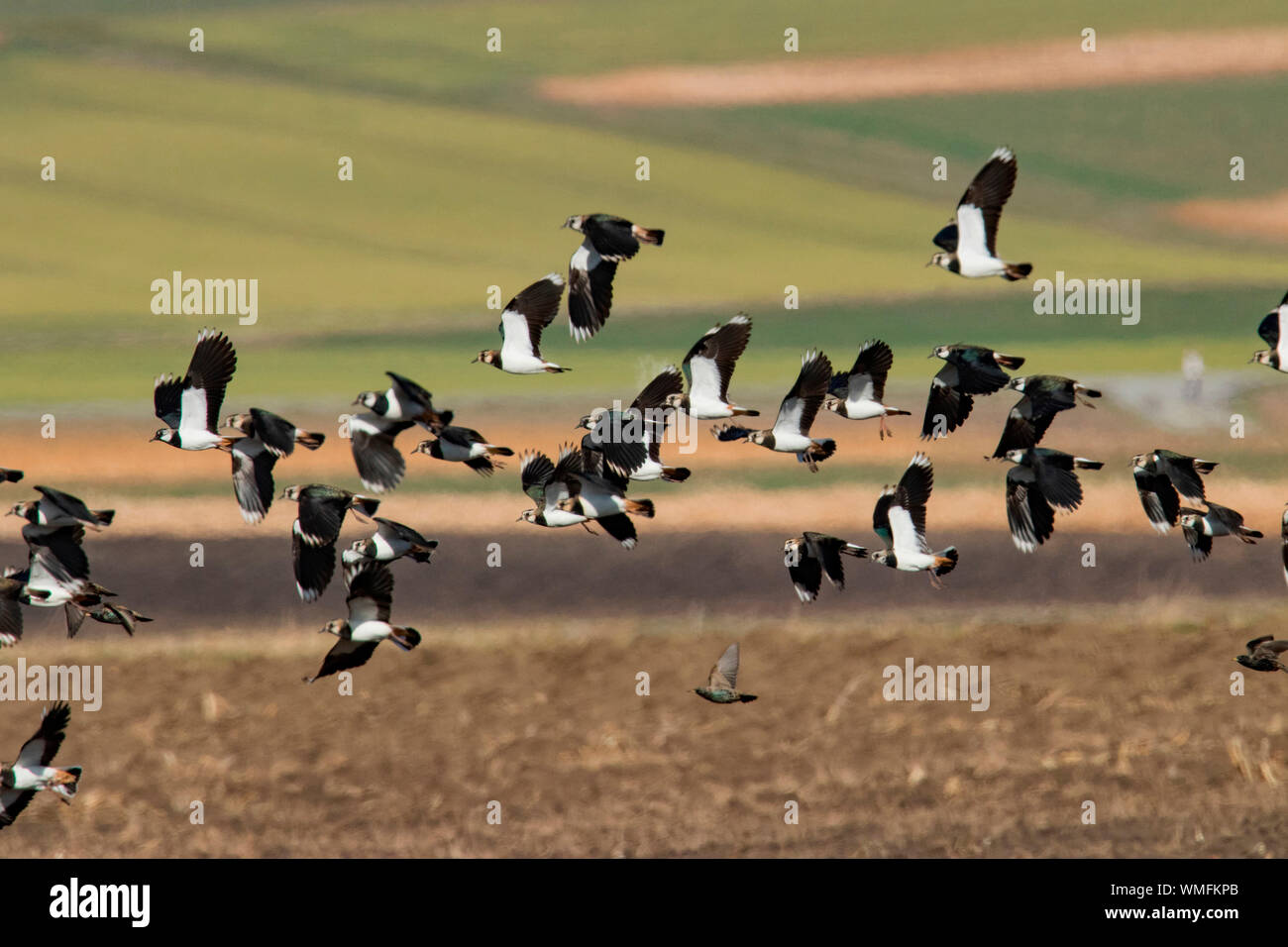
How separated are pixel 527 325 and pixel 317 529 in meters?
3.23

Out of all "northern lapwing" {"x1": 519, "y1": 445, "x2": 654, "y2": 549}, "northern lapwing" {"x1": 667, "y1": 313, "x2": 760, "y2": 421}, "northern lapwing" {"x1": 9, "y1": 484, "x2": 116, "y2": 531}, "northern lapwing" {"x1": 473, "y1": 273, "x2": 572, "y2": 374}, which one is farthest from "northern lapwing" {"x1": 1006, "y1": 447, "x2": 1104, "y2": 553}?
"northern lapwing" {"x1": 9, "y1": 484, "x2": 116, "y2": 531}

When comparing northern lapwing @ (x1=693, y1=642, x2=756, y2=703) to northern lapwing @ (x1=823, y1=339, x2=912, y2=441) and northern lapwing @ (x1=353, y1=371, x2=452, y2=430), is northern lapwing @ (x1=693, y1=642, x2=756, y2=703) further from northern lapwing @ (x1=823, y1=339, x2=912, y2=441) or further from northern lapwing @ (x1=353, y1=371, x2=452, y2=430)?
northern lapwing @ (x1=353, y1=371, x2=452, y2=430)

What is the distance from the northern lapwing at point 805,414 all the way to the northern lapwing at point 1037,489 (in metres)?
1.94

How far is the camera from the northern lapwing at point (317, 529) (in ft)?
56.2

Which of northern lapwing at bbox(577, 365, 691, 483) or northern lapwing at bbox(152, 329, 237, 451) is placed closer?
northern lapwing at bbox(577, 365, 691, 483)

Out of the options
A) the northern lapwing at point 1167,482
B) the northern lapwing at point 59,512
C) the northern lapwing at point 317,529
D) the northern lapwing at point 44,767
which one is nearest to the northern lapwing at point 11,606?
the northern lapwing at point 59,512

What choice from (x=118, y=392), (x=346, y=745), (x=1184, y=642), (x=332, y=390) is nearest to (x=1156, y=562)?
(x=1184, y=642)

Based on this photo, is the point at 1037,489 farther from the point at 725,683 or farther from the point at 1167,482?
the point at 725,683

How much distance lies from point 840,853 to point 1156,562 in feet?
36.3

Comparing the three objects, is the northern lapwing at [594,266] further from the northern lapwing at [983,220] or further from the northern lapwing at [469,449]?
the northern lapwing at [983,220]

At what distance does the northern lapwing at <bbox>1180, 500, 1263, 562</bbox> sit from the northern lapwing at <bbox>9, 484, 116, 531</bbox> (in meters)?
11.2

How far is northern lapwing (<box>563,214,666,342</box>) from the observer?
1883cm

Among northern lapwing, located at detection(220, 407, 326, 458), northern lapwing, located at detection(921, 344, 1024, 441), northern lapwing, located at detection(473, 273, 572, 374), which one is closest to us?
northern lapwing, located at detection(220, 407, 326, 458)

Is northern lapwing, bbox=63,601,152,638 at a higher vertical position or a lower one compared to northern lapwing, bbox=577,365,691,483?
lower
